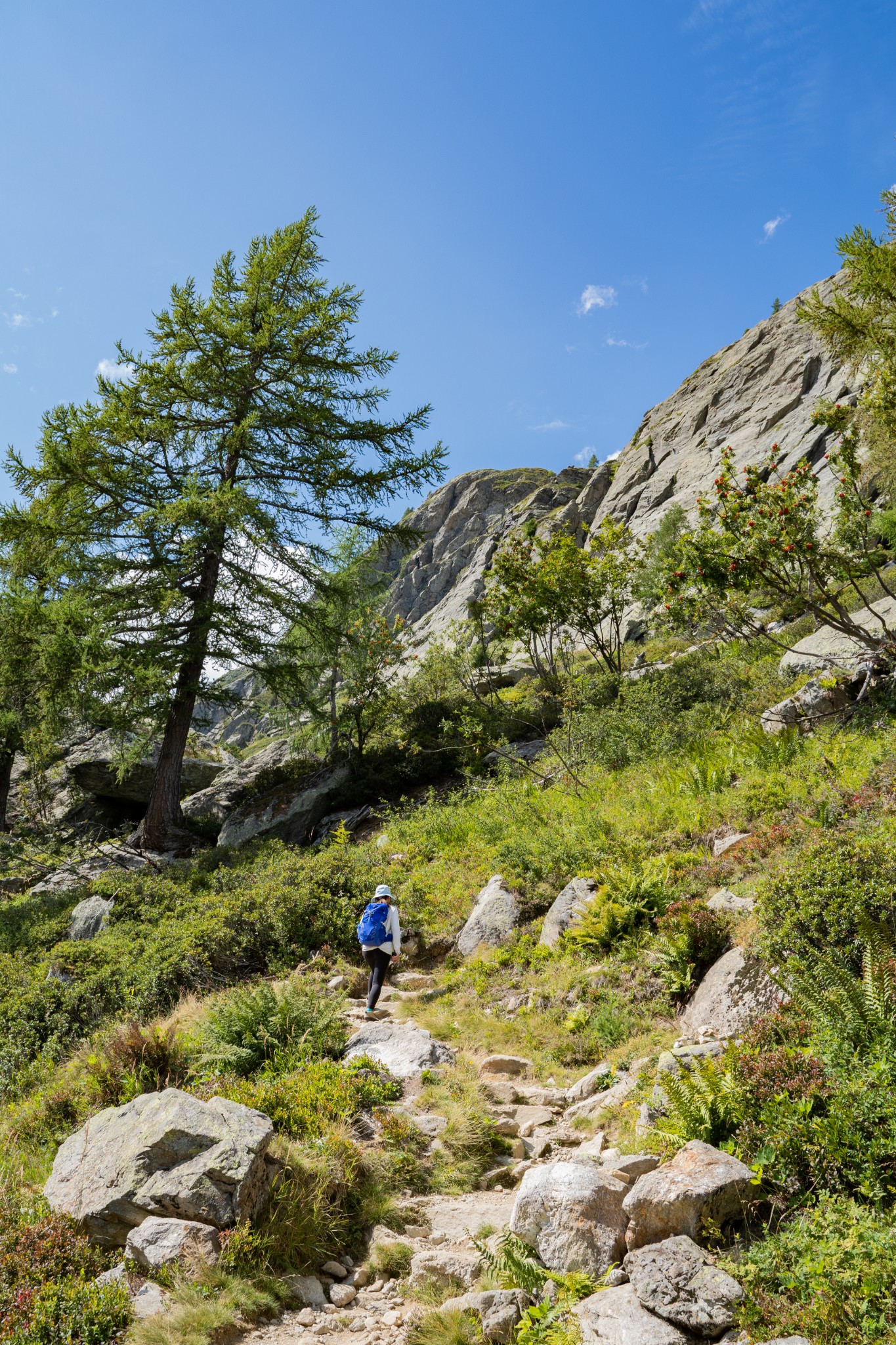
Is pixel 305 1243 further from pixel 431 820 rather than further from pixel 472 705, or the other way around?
pixel 472 705

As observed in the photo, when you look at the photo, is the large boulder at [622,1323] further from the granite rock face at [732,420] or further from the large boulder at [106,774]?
the granite rock face at [732,420]

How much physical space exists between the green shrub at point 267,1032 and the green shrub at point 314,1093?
248mm

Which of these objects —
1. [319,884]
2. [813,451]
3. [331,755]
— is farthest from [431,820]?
[813,451]

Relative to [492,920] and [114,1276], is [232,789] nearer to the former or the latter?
[492,920]

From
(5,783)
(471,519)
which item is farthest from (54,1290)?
(471,519)

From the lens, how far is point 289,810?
17.0 meters

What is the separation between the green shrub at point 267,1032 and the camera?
20.7ft

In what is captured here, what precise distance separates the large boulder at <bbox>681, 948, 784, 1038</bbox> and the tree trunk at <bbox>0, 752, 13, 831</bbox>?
24.3 m

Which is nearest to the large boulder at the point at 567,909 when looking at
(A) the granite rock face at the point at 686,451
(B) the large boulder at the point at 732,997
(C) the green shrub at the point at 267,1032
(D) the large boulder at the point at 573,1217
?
→ (B) the large boulder at the point at 732,997

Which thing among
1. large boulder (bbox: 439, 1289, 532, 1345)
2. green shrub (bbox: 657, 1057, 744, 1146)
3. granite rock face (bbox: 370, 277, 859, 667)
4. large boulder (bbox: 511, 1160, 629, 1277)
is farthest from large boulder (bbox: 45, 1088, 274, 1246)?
granite rock face (bbox: 370, 277, 859, 667)

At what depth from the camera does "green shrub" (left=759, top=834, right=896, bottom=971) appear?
196 inches

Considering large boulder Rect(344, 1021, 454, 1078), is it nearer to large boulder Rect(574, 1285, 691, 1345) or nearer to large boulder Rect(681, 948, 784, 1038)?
large boulder Rect(681, 948, 784, 1038)

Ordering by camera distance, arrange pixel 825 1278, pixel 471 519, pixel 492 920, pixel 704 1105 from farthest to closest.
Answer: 1. pixel 471 519
2. pixel 492 920
3. pixel 704 1105
4. pixel 825 1278

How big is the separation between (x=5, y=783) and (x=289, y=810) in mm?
13710
